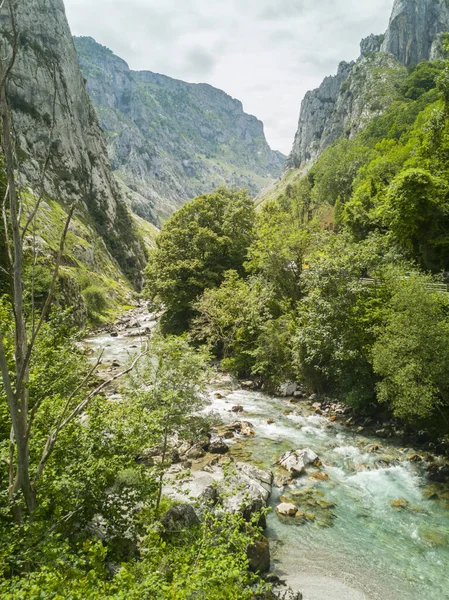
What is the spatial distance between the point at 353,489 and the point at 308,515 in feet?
11.7

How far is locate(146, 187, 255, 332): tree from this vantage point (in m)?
49.2

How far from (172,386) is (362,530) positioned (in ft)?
33.7

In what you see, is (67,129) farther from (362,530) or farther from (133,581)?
(133,581)

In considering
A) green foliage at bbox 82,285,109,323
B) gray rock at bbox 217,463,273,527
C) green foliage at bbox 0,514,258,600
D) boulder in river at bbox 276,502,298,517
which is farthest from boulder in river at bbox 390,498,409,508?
green foliage at bbox 82,285,109,323

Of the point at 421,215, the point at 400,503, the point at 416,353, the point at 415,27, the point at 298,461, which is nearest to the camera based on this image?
the point at 400,503

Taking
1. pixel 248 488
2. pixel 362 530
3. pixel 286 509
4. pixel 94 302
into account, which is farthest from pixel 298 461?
pixel 94 302

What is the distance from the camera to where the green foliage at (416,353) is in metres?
18.6

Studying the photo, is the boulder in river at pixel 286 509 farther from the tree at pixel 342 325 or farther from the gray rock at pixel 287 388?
the gray rock at pixel 287 388

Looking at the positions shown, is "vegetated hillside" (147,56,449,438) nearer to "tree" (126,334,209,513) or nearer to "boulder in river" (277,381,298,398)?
"boulder in river" (277,381,298,398)

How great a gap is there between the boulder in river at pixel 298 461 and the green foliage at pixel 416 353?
5.42 m

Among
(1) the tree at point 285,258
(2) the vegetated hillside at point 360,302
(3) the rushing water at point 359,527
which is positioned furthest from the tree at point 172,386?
(1) the tree at point 285,258

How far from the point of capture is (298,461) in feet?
65.9

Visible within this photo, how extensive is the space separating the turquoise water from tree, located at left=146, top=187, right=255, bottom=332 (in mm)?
29039

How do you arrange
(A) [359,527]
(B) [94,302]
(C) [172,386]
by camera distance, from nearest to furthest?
1. (A) [359,527]
2. (C) [172,386]
3. (B) [94,302]
